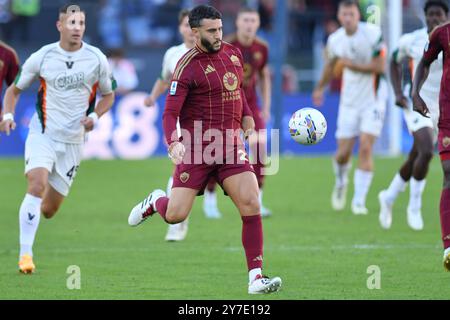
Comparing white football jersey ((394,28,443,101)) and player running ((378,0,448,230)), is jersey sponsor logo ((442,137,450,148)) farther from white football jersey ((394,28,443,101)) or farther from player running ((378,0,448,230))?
white football jersey ((394,28,443,101))

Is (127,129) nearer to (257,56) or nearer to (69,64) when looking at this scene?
(257,56)

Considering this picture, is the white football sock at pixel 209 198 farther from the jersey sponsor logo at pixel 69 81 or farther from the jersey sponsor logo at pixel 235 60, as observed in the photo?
the jersey sponsor logo at pixel 235 60

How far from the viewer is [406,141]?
82.1 ft

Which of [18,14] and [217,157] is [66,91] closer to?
[217,157]

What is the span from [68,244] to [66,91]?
7.99 ft

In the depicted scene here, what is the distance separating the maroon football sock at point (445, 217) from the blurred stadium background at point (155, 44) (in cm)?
1153

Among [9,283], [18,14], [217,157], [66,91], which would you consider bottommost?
[9,283]

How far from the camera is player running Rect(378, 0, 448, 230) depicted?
12133mm

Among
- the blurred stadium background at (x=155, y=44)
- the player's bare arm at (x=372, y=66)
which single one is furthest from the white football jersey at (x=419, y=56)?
the blurred stadium background at (x=155, y=44)

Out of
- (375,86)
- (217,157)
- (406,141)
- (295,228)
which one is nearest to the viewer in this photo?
(217,157)

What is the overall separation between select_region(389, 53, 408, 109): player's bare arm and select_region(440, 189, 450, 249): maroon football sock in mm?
2961

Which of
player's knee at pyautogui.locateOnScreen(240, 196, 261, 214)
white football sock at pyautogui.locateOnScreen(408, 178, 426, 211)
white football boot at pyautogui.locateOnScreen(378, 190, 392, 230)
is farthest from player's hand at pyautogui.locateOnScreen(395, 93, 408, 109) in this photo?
player's knee at pyautogui.locateOnScreen(240, 196, 261, 214)

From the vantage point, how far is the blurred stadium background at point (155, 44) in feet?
77.0

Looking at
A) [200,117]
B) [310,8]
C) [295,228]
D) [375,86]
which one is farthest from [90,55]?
[310,8]
